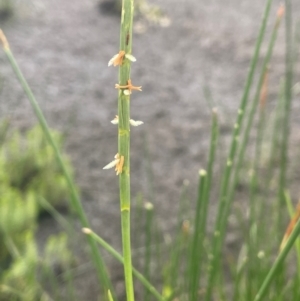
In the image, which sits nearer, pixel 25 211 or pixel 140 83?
pixel 25 211

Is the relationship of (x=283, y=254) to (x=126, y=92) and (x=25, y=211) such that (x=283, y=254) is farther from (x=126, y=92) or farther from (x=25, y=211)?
(x=25, y=211)

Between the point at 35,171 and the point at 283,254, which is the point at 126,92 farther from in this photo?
the point at 35,171

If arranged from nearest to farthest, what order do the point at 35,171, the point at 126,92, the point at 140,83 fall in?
the point at 126,92
the point at 35,171
the point at 140,83

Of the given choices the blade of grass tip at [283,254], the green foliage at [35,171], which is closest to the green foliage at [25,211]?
the green foliage at [35,171]

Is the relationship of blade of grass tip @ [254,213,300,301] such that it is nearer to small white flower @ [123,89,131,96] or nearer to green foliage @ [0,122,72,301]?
small white flower @ [123,89,131,96]

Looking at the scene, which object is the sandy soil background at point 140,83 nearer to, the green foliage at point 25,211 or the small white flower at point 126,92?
the green foliage at point 25,211

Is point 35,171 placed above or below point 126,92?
below

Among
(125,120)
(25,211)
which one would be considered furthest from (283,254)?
(25,211)

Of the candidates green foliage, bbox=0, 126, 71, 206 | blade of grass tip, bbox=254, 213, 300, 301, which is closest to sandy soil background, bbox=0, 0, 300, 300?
green foliage, bbox=0, 126, 71, 206

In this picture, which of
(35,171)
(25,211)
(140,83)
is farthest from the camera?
(140,83)
